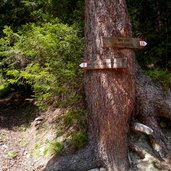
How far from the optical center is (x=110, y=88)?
190 inches

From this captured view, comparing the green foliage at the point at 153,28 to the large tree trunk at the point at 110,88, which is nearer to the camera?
the large tree trunk at the point at 110,88

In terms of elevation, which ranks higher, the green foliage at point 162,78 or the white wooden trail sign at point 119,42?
the white wooden trail sign at point 119,42

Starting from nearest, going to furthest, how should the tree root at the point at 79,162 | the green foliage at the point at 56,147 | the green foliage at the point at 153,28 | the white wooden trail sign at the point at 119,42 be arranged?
the white wooden trail sign at the point at 119,42 < the tree root at the point at 79,162 < the green foliage at the point at 56,147 < the green foliage at the point at 153,28

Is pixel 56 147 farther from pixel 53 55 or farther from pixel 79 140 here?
pixel 53 55

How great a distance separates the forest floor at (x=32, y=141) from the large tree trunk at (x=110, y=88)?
0.41 m

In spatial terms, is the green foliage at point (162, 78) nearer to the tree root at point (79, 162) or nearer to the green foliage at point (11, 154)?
the tree root at point (79, 162)

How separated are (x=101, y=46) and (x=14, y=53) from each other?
2.16m

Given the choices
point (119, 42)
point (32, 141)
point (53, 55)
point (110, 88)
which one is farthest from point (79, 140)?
point (119, 42)

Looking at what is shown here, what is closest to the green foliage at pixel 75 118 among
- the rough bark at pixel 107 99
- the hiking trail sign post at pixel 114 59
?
the rough bark at pixel 107 99

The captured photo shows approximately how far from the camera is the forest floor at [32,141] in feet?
15.7

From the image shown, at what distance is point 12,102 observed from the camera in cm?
837

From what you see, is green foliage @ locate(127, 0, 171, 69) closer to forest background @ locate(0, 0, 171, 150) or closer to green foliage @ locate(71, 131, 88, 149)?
forest background @ locate(0, 0, 171, 150)

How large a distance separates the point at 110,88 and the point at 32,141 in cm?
258

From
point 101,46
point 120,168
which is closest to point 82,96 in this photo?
point 101,46
